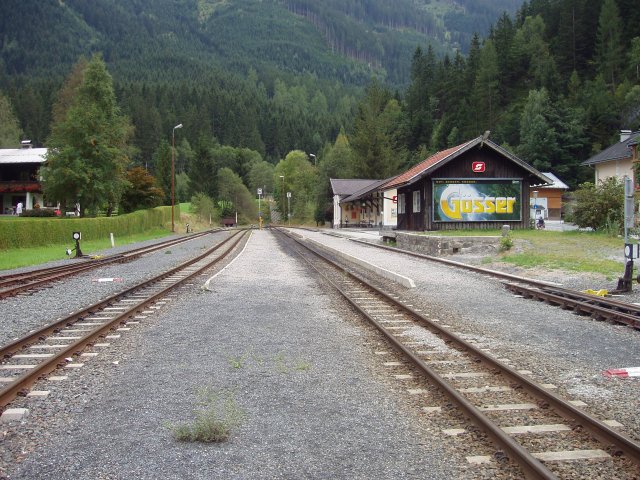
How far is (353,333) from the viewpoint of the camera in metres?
8.98

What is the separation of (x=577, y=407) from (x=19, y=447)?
4594 mm

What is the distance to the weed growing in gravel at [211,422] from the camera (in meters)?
4.60

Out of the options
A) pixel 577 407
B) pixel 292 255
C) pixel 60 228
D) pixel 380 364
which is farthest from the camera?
pixel 60 228

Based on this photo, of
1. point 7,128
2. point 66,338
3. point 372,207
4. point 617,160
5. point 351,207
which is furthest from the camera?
point 7,128

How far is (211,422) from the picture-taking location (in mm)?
4680

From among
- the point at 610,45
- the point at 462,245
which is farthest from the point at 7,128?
the point at 610,45

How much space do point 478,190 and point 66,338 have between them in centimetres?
2778

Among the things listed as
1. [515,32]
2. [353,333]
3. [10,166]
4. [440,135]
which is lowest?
[353,333]

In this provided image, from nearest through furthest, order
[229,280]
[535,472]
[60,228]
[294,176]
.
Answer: [535,472]
[229,280]
[60,228]
[294,176]

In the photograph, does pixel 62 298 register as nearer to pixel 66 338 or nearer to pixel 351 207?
pixel 66 338

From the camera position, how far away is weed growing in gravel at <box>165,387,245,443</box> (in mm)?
4598

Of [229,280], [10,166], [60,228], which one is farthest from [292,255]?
[10,166]

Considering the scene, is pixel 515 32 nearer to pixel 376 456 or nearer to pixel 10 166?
pixel 10 166

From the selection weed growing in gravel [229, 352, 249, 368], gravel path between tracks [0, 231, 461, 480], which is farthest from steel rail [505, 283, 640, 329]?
weed growing in gravel [229, 352, 249, 368]
